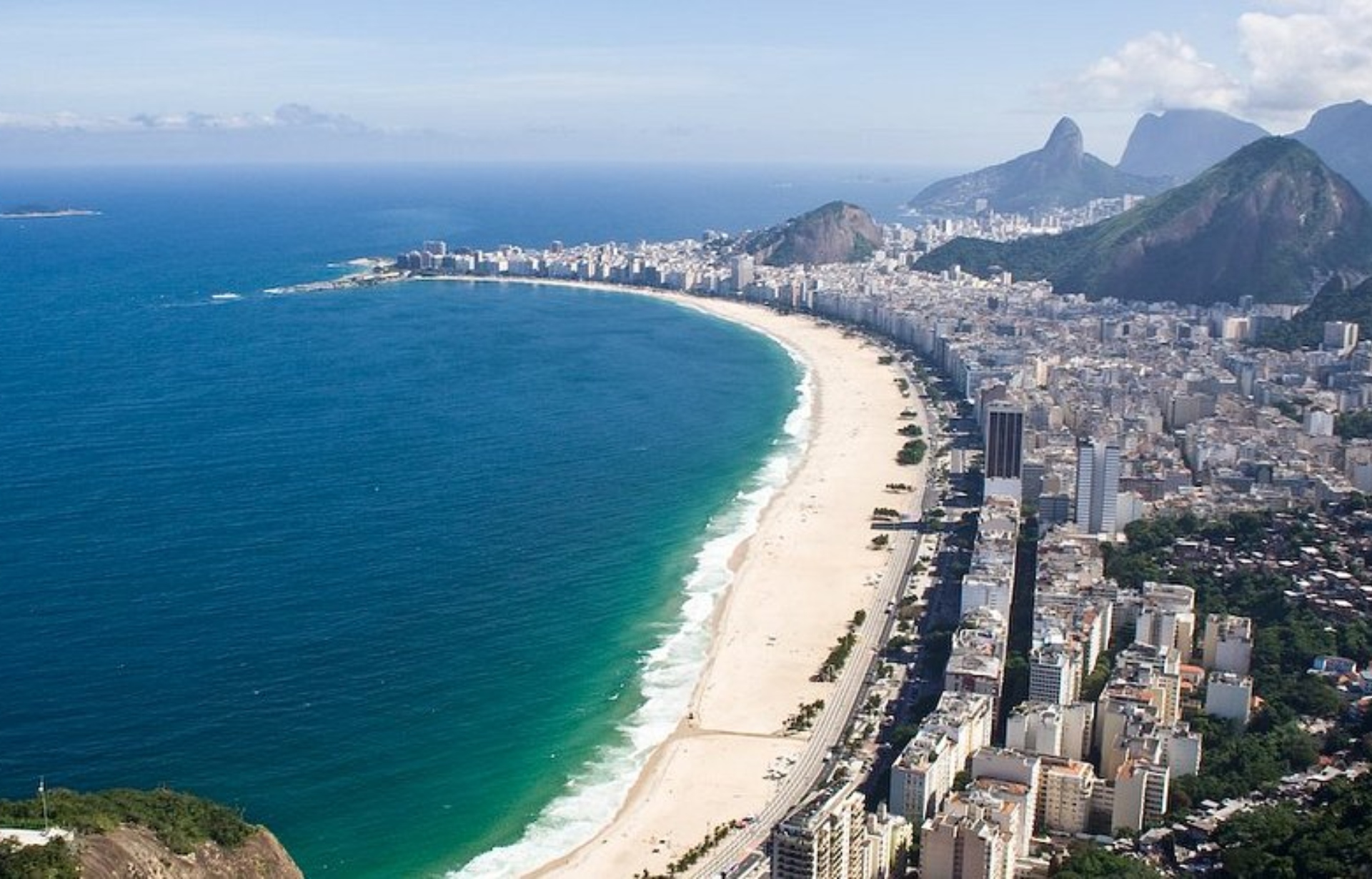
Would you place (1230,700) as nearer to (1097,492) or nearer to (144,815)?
(1097,492)

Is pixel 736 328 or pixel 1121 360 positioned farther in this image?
pixel 736 328

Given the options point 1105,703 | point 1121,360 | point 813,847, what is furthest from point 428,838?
point 1121,360

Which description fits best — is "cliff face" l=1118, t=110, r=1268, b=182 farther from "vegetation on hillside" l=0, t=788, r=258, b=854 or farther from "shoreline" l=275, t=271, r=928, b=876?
"vegetation on hillside" l=0, t=788, r=258, b=854

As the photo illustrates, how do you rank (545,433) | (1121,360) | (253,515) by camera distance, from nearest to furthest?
(253,515), (545,433), (1121,360)

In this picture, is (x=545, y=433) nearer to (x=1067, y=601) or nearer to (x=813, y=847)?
(x=1067, y=601)

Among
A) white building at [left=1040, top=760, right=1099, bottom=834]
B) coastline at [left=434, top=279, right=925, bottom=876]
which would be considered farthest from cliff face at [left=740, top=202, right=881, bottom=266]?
white building at [left=1040, top=760, right=1099, bottom=834]

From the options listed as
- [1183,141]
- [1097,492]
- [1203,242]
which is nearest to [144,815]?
[1097,492]

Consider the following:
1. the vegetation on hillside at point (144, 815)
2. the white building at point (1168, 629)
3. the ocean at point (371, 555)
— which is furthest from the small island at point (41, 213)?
the vegetation on hillside at point (144, 815)
